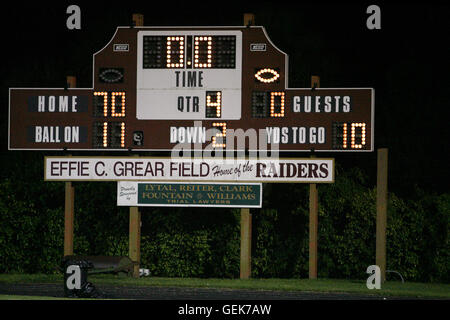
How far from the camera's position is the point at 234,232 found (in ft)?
83.6

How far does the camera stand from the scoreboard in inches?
896

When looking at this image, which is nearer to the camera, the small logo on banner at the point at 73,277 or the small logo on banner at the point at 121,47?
the small logo on banner at the point at 73,277

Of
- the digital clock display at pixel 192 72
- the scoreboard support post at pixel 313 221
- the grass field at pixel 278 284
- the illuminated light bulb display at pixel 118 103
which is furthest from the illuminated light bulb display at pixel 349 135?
the illuminated light bulb display at pixel 118 103

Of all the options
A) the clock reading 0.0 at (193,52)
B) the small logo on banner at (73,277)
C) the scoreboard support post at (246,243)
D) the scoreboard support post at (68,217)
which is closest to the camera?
the small logo on banner at (73,277)

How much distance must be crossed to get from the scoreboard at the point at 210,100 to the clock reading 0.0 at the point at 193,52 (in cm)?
2

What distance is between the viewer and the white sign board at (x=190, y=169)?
2322 cm

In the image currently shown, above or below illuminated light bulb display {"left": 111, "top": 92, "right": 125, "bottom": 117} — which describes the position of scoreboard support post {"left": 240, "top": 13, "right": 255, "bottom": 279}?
below

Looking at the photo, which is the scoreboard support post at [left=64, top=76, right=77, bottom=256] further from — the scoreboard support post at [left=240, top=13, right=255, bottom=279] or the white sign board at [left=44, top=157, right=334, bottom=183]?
the scoreboard support post at [left=240, top=13, right=255, bottom=279]

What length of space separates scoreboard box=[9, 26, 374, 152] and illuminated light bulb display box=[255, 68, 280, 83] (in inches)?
0.9

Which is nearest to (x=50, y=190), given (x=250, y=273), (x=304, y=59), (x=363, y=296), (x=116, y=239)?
(x=116, y=239)

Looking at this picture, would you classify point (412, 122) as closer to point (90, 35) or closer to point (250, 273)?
point (250, 273)

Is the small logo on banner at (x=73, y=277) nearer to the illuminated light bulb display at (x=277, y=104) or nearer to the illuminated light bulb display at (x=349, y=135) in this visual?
the illuminated light bulb display at (x=277, y=104)

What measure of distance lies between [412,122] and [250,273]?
22.1 ft

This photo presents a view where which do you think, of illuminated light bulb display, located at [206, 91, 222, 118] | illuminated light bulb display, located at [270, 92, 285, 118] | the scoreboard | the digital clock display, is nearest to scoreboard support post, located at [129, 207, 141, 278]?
the scoreboard
